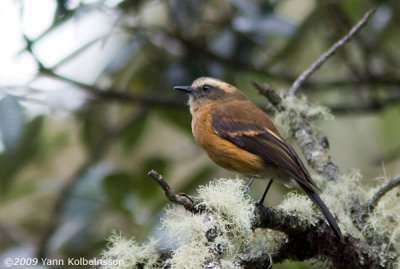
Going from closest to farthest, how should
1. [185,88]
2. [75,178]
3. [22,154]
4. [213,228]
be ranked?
[213,228] → [22,154] → [75,178] → [185,88]

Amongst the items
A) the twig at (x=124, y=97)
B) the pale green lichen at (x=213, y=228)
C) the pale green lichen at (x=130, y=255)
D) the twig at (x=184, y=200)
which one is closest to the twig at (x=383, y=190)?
the pale green lichen at (x=213, y=228)

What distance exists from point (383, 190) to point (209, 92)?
2109 millimetres

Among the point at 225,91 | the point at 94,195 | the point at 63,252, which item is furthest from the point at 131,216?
the point at 225,91

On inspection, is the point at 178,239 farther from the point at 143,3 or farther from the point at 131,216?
the point at 143,3

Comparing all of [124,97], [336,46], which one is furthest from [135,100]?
[336,46]

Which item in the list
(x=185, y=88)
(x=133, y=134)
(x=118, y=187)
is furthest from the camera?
(x=133, y=134)

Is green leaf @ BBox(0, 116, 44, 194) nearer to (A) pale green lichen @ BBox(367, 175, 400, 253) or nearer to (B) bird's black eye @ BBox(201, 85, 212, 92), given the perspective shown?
(B) bird's black eye @ BBox(201, 85, 212, 92)

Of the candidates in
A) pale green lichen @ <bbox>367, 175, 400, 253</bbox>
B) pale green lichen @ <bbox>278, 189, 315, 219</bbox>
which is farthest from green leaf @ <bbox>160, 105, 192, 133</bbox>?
pale green lichen @ <bbox>367, 175, 400, 253</bbox>

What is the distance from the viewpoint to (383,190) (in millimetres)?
2898

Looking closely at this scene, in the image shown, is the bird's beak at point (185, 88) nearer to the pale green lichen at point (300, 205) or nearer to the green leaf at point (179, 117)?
the green leaf at point (179, 117)

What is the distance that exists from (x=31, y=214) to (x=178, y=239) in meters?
2.58

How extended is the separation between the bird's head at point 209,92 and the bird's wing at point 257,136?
0.88 feet

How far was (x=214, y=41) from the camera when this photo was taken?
490 cm

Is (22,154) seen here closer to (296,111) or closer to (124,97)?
(124,97)
